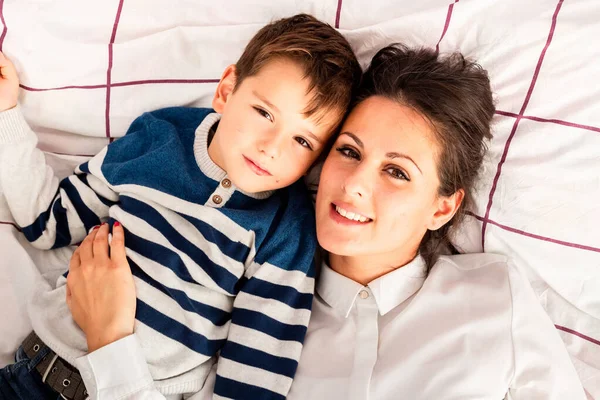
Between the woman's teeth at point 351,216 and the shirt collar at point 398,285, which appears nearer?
the woman's teeth at point 351,216

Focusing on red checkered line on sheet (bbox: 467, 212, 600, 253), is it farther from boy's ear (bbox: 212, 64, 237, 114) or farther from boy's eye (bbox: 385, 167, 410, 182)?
boy's ear (bbox: 212, 64, 237, 114)

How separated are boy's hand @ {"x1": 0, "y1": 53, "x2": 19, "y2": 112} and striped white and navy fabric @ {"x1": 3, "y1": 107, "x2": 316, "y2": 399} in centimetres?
15

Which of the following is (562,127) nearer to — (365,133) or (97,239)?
(365,133)

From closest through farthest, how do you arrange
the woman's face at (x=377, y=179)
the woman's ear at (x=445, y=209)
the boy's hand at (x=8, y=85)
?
the woman's face at (x=377, y=179), the woman's ear at (x=445, y=209), the boy's hand at (x=8, y=85)

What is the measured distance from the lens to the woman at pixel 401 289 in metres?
1.27

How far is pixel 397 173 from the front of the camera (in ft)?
4.22

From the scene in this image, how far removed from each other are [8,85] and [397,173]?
97 centimetres

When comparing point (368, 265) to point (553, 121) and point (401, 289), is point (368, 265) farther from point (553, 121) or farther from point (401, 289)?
point (553, 121)

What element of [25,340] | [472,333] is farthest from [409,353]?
[25,340]

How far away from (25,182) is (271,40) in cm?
69

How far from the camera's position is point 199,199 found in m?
1.39

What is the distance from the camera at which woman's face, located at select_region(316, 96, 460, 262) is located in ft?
4.13

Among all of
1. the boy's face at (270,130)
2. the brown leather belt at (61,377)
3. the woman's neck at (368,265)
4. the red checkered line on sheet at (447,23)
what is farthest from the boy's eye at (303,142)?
the brown leather belt at (61,377)

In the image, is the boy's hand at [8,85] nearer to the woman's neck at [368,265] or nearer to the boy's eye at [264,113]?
the boy's eye at [264,113]
